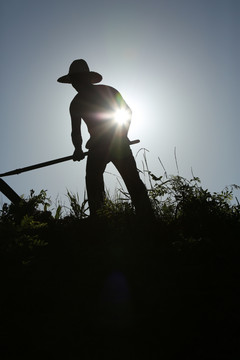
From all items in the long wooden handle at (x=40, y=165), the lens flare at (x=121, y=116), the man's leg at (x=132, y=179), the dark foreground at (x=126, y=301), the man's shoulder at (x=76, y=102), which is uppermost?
the man's shoulder at (x=76, y=102)

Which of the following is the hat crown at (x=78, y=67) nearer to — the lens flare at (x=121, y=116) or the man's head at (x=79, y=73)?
the man's head at (x=79, y=73)

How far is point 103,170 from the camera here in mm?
4770

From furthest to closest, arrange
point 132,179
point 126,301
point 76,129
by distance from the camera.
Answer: point 76,129
point 132,179
point 126,301

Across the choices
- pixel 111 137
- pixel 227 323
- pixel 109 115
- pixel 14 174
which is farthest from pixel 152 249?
pixel 14 174

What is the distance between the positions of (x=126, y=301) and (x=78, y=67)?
3933 mm

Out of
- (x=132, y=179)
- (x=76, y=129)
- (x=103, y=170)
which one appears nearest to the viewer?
(x=132, y=179)

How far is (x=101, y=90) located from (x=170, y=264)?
3.18 meters

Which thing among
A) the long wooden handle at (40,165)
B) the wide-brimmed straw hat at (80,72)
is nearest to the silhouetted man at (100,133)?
the wide-brimmed straw hat at (80,72)

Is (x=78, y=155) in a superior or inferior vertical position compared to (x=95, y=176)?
superior

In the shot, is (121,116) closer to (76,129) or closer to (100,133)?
(100,133)

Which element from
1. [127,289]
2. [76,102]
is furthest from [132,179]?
[127,289]

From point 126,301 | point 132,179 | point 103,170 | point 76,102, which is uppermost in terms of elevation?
point 76,102

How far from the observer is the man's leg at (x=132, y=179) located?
4421 millimetres

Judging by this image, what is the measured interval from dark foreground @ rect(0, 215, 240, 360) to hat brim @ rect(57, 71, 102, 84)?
2882mm
